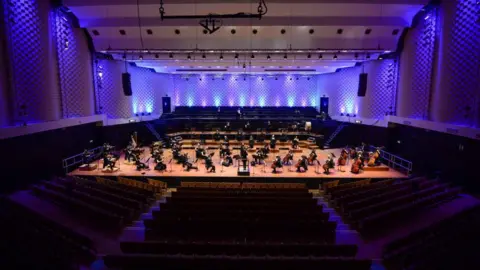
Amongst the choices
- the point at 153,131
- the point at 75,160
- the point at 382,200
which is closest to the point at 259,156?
the point at 382,200

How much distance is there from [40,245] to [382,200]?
847cm

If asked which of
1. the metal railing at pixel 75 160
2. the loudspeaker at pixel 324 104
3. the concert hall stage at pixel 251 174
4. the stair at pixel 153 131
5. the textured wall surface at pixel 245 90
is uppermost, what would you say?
the textured wall surface at pixel 245 90

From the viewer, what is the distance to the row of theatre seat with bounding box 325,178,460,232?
7.20 metres

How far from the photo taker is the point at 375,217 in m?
6.93

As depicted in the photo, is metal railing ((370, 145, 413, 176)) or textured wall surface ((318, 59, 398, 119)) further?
textured wall surface ((318, 59, 398, 119))

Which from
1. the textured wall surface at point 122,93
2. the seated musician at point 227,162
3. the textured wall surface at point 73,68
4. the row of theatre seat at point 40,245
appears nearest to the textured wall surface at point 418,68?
the seated musician at point 227,162

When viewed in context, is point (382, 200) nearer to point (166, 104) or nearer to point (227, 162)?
point (227, 162)

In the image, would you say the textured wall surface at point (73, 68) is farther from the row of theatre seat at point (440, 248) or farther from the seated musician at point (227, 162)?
the row of theatre seat at point (440, 248)

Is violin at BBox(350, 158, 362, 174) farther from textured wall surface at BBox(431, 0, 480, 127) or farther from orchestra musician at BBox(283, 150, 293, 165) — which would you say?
textured wall surface at BBox(431, 0, 480, 127)

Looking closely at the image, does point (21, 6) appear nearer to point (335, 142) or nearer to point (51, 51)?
point (51, 51)

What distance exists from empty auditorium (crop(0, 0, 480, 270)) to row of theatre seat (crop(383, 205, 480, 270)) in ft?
0.12

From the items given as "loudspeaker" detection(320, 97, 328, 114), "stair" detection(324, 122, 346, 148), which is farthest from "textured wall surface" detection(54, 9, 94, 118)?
"loudspeaker" detection(320, 97, 328, 114)

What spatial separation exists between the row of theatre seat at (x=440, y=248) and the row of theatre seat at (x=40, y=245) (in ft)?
19.2

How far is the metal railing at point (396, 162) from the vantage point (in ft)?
41.7
